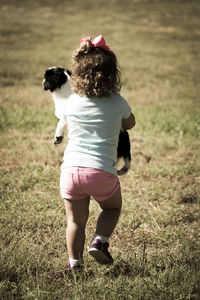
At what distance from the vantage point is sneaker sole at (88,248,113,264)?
7.16 ft

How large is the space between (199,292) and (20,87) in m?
5.99

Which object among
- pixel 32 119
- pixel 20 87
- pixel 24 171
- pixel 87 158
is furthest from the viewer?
pixel 20 87

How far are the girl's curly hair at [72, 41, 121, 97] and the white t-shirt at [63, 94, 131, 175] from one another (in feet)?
0.20

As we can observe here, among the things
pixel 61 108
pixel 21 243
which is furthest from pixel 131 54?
pixel 21 243

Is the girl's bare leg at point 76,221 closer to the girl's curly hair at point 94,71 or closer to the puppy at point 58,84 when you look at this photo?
the girl's curly hair at point 94,71

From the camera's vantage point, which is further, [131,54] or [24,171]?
[131,54]

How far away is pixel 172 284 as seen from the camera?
7.08ft

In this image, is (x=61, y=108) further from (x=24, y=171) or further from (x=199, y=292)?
(x=199, y=292)

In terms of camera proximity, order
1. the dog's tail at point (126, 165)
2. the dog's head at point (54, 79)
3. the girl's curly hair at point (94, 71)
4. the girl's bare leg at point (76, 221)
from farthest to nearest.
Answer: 1. the dog's head at point (54, 79)
2. the dog's tail at point (126, 165)
3. the girl's bare leg at point (76, 221)
4. the girl's curly hair at point (94, 71)

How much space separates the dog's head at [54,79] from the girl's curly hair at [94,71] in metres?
0.72

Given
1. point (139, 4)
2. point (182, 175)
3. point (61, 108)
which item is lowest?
point (182, 175)

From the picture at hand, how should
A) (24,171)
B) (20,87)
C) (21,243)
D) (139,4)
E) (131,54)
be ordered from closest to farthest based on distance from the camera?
(21,243), (24,171), (20,87), (131,54), (139,4)

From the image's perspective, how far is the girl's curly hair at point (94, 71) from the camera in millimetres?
2107

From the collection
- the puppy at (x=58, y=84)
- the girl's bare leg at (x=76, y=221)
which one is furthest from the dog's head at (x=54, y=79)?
the girl's bare leg at (x=76, y=221)
